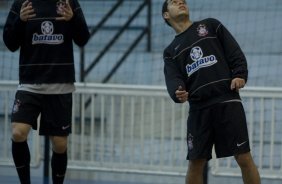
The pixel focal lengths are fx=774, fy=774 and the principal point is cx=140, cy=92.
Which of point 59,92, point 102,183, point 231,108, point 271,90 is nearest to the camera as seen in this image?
point 231,108

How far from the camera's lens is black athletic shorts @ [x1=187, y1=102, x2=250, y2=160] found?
4938mm

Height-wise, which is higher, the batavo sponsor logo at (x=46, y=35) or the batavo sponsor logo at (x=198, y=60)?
the batavo sponsor logo at (x=46, y=35)

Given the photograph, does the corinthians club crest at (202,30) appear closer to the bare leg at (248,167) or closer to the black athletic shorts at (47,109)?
the bare leg at (248,167)

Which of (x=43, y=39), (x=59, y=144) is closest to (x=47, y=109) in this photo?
(x=59, y=144)

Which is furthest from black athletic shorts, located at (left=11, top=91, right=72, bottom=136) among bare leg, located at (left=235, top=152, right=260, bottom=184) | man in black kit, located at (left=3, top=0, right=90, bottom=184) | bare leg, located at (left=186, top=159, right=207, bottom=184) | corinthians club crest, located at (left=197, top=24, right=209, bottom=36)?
bare leg, located at (left=235, top=152, right=260, bottom=184)

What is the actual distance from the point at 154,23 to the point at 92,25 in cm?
93

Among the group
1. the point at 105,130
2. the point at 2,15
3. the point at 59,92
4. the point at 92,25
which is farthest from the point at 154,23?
the point at 59,92

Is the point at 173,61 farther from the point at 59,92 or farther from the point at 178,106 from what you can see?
the point at 178,106

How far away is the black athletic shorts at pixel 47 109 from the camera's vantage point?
5398mm

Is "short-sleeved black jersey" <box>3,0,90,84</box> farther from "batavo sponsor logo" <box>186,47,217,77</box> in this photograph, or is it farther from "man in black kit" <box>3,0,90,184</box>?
"batavo sponsor logo" <box>186,47,217,77</box>

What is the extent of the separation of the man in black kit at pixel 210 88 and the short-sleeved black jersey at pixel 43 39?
0.81 m

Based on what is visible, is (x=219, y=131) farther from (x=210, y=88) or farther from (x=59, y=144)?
(x=59, y=144)

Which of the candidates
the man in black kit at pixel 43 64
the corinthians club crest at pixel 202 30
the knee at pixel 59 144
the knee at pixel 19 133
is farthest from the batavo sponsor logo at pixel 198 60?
the knee at pixel 19 133

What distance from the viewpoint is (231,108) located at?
16.2 feet
